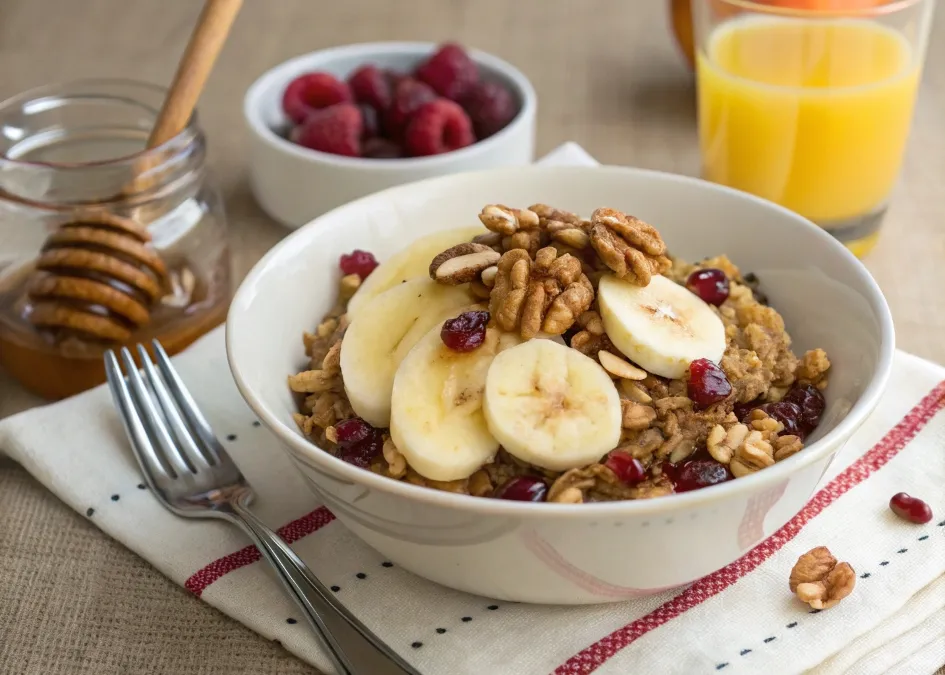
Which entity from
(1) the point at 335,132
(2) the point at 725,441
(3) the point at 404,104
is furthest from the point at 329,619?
(3) the point at 404,104

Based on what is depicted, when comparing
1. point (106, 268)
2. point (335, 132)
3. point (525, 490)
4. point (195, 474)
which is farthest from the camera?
point (335, 132)

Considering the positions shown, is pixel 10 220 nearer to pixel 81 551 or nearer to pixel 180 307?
pixel 180 307

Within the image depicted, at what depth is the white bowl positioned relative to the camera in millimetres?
1078

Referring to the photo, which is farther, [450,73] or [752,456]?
[450,73]

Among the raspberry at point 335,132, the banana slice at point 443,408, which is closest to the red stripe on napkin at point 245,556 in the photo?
the banana slice at point 443,408

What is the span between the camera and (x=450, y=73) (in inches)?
93.3

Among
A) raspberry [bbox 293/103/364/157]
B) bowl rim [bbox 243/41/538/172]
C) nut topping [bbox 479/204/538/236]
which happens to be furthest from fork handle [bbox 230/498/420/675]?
raspberry [bbox 293/103/364/157]

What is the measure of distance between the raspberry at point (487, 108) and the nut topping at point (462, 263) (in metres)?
0.97

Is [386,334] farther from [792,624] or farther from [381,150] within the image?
[381,150]

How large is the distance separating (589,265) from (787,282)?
34cm

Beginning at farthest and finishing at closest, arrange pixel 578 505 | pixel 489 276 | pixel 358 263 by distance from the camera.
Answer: pixel 358 263 < pixel 489 276 < pixel 578 505

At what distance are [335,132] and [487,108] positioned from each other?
352 mm

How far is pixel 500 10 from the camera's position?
316 cm

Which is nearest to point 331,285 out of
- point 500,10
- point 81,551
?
point 81,551
